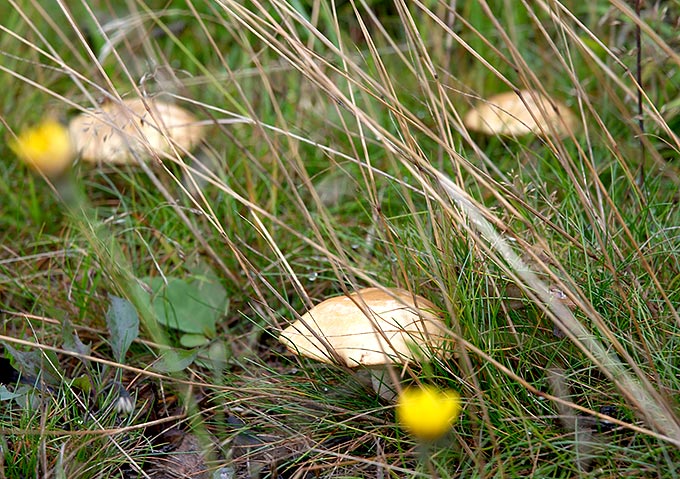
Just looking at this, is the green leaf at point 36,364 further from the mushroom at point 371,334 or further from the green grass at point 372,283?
the mushroom at point 371,334

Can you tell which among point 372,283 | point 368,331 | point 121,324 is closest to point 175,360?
point 121,324

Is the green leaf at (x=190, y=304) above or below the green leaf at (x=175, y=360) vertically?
below

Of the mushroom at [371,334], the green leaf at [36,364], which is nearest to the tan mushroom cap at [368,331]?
the mushroom at [371,334]

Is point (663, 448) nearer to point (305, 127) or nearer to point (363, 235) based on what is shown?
point (363, 235)

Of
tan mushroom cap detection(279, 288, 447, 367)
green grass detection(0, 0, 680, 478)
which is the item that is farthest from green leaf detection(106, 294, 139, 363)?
tan mushroom cap detection(279, 288, 447, 367)

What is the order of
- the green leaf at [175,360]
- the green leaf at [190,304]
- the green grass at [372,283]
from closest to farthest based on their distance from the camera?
the green grass at [372,283] < the green leaf at [175,360] < the green leaf at [190,304]
